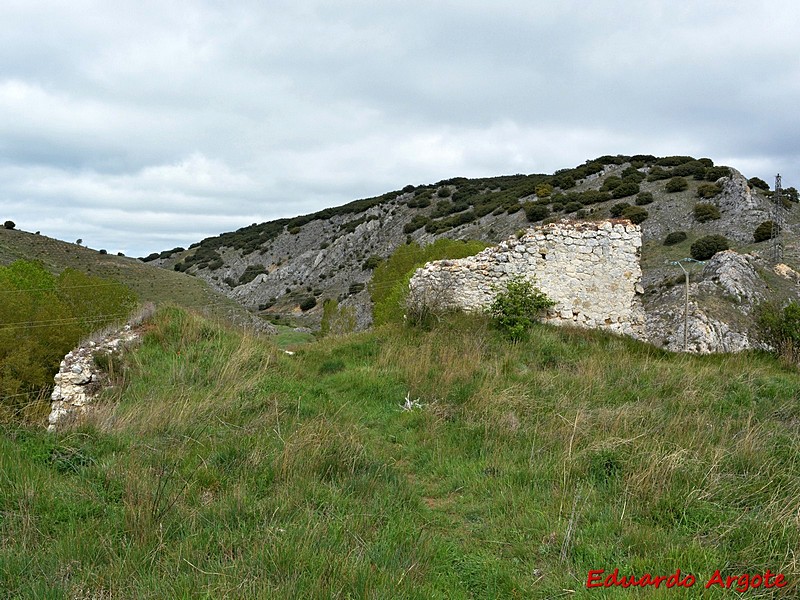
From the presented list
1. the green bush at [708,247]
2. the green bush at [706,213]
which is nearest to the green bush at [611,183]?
the green bush at [706,213]

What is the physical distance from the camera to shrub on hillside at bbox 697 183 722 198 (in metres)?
38.2

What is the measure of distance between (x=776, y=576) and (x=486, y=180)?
88.3 metres

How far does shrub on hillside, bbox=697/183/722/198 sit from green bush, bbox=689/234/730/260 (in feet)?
32.9

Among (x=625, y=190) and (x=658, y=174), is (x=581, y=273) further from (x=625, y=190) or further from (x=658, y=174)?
(x=658, y=174)

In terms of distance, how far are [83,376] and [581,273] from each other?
11024 mm

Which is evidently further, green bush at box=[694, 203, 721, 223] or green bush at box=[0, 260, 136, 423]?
green bush at box=[694, 203, 721, 223]

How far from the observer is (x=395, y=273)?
103ft

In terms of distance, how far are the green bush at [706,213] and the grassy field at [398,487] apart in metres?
32.5

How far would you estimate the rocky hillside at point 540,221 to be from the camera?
56.6 feet

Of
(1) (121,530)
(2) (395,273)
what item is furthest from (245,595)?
(2) (395,273)

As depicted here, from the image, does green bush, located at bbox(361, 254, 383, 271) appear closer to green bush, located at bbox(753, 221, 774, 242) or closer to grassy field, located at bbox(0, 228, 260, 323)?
grassy field, located at bbox(0, 228, 260, 323)

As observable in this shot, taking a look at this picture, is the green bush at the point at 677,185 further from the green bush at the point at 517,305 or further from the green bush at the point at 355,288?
the green bush at the point at 517,305

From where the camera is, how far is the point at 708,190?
38562mm

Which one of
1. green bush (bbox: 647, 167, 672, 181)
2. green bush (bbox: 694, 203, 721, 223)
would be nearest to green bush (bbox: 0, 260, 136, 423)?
green bush (bbox: 694, 203, 721, 223)
